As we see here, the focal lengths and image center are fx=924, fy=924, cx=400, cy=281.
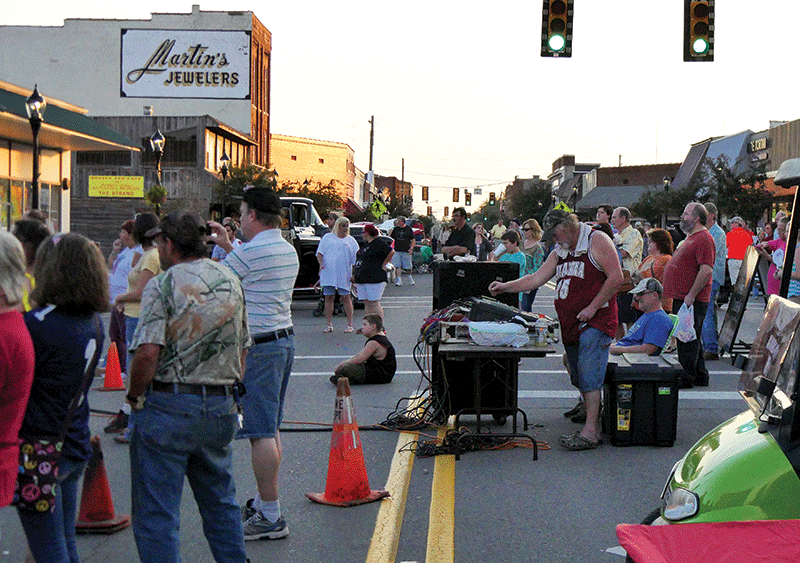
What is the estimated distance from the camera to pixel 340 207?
57.7 metres

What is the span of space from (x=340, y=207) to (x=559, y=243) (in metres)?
50.3

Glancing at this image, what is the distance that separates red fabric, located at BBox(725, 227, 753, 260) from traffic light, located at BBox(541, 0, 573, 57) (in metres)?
7.93

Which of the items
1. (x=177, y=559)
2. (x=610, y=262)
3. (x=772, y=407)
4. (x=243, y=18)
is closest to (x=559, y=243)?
(x=610, y=262)

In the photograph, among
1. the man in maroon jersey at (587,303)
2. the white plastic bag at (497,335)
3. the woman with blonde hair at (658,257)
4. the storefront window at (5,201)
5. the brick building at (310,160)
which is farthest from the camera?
the brick building at (310,160)

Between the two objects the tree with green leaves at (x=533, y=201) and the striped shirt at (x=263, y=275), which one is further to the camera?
the tree with green leaves at (x=533, y=201)

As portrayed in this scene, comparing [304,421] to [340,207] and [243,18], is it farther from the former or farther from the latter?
[243,18]

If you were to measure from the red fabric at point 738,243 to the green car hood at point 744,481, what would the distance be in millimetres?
17745

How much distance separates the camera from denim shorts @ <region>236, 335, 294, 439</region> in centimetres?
529

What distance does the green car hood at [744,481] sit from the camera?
3387 millimetres

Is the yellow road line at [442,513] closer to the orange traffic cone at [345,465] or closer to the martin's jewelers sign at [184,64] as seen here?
the orange traffic cone at [345,465]

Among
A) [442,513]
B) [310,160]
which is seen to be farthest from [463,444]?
[310,160]

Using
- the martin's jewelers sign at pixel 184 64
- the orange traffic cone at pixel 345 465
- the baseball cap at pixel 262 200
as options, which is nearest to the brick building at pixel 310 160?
the martin's jewelers sign at pixel 184 64

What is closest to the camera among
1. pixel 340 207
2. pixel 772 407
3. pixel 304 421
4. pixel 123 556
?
pixel 772 407

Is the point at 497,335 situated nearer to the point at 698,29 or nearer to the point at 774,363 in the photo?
the point at 774,363
